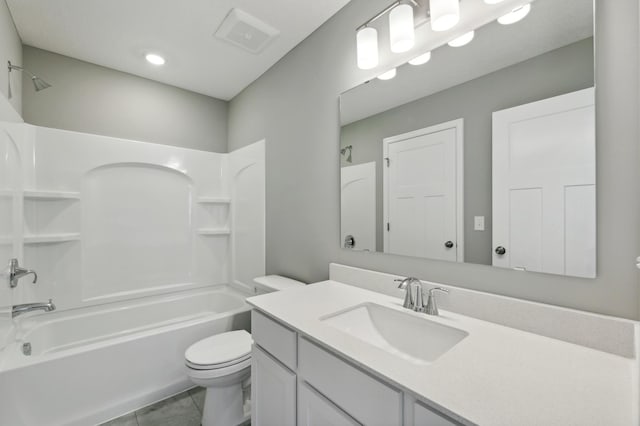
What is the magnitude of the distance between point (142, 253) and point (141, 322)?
623 mm

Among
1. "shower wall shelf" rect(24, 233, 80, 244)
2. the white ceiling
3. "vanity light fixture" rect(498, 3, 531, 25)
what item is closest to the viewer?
"vanity light fixture" rect(498, 3, 531, 25)

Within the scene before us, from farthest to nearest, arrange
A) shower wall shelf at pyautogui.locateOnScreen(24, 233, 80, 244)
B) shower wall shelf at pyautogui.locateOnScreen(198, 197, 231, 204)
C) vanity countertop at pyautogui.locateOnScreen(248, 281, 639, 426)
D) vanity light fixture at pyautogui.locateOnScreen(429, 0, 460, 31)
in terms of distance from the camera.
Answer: shower wall shelf at pyautogui.locateOnScreen(198, 197, 231, 204)
shower wall shelf at pyautogui.locateOnScreen(24, 233, 80, 244)
vanity light fixture at pyautogui.locateOnScreen(429, 0, 460, 31)
vanity countertop at pyautogui.locateOnScreen(248, 281, 639, 426)

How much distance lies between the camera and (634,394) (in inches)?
24.0

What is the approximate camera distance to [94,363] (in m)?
1.70

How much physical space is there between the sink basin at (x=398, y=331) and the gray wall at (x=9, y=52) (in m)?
2.26

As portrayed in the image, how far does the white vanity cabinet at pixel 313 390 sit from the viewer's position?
719 mm

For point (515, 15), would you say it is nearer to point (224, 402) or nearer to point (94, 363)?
point (224, 402)

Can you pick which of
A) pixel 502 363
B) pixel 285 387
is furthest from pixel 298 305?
pixel 502 363

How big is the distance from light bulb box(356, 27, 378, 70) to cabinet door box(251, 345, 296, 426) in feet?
5.09

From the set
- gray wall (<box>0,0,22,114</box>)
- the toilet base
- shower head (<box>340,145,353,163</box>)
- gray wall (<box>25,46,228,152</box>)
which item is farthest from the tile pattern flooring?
gray wall (<box>25,46,228,152</box>)

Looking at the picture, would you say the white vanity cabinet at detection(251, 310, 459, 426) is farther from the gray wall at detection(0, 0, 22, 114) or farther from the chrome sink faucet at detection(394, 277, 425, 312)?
the gray wall at detection(0, 0, 22, 114)

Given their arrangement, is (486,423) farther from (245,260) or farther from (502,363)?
(245,260)

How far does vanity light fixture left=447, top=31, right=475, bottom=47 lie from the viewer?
1.16 meters

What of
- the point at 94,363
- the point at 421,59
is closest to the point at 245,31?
the point at 421,59
